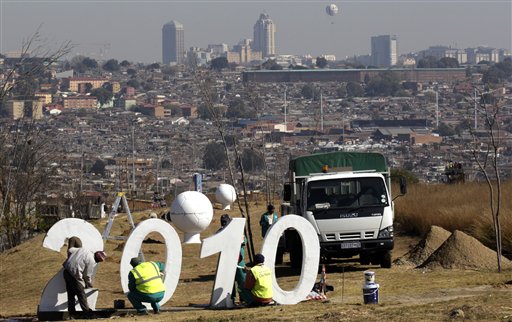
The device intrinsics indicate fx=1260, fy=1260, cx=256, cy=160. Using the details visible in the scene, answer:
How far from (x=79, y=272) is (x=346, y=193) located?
657 cm

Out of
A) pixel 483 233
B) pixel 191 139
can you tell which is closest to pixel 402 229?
pixel 483 233

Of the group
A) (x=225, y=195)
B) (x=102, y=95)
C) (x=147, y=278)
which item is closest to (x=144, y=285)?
(x=147, y=278)

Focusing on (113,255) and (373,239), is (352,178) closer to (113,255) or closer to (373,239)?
(373,239)

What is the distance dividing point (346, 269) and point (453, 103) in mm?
152108

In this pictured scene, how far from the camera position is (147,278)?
18.1 m

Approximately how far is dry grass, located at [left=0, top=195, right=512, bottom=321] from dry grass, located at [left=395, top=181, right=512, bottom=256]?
1.22 metres

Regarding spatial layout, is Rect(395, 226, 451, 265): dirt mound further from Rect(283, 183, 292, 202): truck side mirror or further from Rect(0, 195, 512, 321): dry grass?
Rect(283, 183, 292, 202): truck side mirror

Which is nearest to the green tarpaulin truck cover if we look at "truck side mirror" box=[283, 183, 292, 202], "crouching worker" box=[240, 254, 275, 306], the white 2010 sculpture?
"truck side mirror" box=[283, 183, 292, 202]

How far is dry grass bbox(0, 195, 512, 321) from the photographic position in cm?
1656

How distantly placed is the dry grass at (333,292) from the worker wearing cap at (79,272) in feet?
2.79

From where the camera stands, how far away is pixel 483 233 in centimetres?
2672

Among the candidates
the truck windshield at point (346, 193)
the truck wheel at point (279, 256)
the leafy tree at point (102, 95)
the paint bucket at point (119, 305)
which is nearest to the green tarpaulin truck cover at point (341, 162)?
the truck windshield at point (346, 193)

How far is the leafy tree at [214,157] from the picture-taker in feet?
281

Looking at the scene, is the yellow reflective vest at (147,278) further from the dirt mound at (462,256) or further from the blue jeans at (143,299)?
the dirt mound at (462,256)
